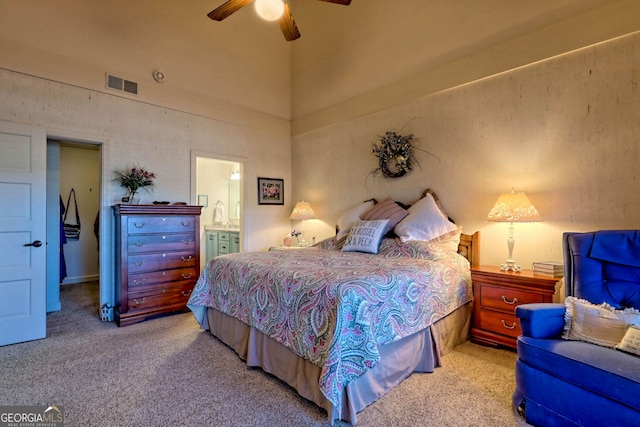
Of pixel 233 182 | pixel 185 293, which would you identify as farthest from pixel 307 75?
pixel 185 293

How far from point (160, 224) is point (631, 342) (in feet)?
13.4

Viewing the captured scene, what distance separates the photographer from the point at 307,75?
16.8 feet

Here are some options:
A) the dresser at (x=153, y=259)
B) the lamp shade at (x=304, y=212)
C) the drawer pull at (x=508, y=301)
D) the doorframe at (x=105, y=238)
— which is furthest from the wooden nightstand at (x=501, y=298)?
the doorframe at (x=105, y=238)

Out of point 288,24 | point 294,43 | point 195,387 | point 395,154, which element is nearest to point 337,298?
point 195,387

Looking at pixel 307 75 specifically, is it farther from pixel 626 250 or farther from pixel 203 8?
pixel 626 250

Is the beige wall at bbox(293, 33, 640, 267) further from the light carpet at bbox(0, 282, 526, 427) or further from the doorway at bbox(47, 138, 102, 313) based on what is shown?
the doorway at bbox(47, 138, 102, 313)

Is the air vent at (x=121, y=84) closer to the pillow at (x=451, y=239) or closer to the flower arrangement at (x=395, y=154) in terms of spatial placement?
the flower arrangement at (x=395, y=154)

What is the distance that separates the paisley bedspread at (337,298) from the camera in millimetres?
1736

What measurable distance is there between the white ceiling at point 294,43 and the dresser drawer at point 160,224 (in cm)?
183

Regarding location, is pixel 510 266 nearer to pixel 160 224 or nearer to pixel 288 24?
pixel 288 24

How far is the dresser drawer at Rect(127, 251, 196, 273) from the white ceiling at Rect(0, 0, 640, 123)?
2.26 meters

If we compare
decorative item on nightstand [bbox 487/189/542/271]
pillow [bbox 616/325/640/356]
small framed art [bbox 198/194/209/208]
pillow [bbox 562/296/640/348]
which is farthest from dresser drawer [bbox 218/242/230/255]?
pillow [bbox 616/325/640/356]

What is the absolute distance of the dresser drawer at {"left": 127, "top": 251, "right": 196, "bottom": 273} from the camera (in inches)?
135

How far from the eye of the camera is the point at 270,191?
206 inches
